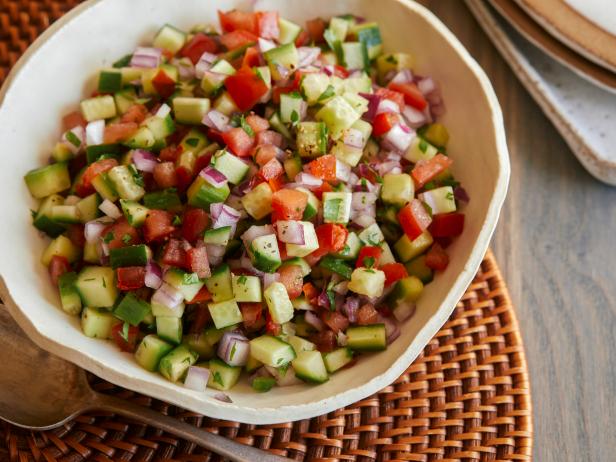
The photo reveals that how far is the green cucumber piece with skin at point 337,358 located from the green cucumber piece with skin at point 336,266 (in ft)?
0.63

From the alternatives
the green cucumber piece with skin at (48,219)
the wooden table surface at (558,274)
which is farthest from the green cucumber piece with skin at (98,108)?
the wooden table surface at (558,274)

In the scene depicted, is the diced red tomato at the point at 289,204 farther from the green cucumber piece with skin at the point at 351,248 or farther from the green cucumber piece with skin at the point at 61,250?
the green cucumber piece with skin at the point at 61,250

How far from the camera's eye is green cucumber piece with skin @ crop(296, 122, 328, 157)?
1.92 meters

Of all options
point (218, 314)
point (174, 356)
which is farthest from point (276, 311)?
point (174, 356)

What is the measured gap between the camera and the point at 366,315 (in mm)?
1893

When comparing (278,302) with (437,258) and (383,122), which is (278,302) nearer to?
(437,258)

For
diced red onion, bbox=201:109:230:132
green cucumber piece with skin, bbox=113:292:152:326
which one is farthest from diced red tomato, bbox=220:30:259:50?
green cucumber piece with skin, bbox=113:292:152:326

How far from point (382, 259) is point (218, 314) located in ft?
1.51

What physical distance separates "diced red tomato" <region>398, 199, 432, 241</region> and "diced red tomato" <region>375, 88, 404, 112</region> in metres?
0.34

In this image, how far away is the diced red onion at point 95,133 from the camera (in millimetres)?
2023

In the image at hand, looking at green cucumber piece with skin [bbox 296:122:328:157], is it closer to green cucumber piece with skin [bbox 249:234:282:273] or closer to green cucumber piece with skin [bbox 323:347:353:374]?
green cucumber piece with skin [bbox 249:234:282:273]

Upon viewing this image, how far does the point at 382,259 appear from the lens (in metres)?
1.93

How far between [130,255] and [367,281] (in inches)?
23.3

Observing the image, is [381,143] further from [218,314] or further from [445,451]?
[445,451]
